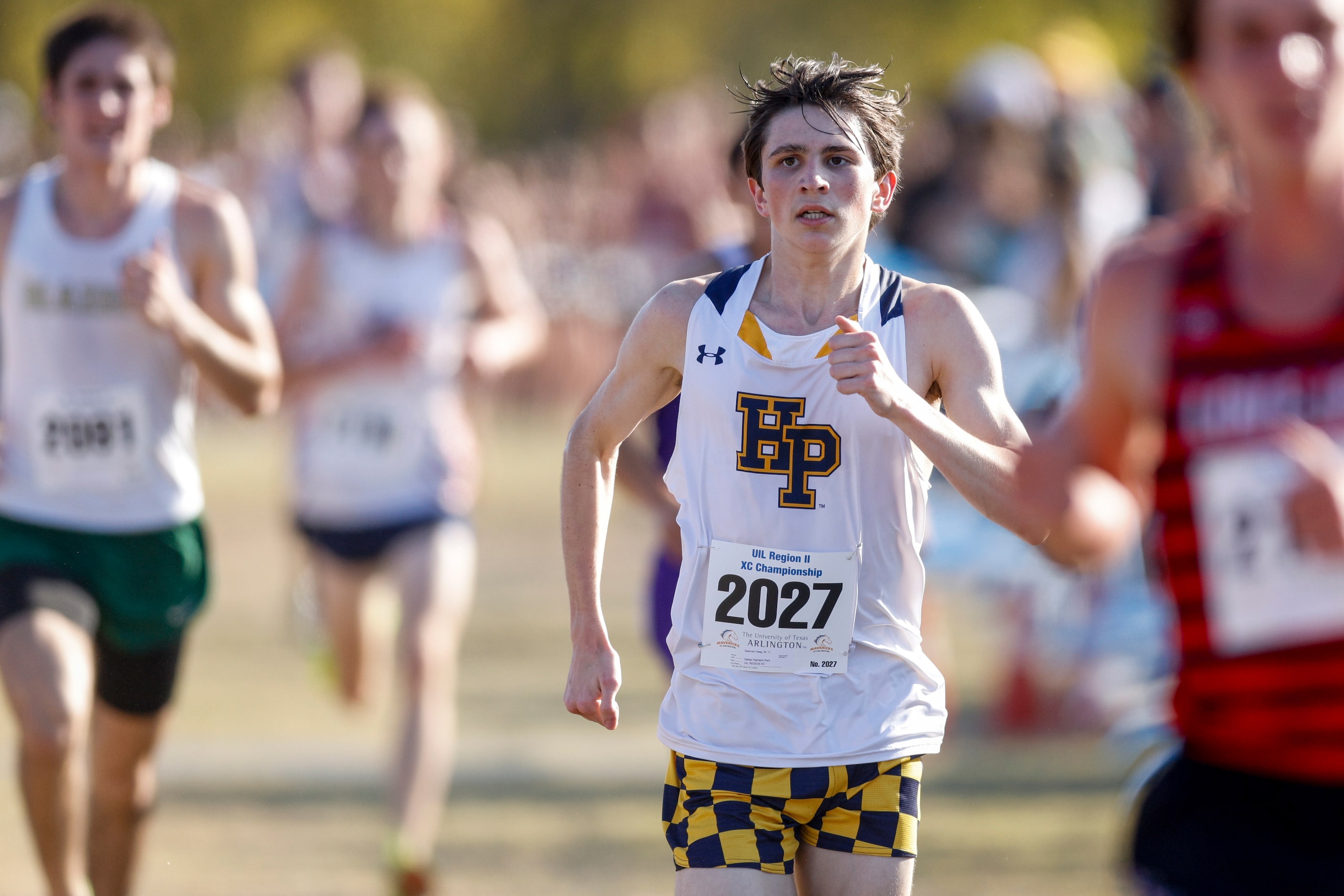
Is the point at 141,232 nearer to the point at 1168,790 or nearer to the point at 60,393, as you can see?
the point at 60,393

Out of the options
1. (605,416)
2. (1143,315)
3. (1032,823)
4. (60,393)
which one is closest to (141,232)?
(60,393)

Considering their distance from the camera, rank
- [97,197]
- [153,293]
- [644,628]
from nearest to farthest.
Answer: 1. [153,293]
2. [97,197]
3. [644,628]

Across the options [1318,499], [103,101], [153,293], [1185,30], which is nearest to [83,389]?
[153,293]

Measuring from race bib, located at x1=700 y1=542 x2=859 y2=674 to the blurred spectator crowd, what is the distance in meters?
0.59

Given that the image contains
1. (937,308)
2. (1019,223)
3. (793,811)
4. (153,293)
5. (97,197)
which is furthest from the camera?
(1019,223)

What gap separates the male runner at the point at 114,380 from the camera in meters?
4.79

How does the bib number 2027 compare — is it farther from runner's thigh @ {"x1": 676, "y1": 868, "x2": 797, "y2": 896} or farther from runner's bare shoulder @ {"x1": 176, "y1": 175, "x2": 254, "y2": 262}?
runner's bare shoulder @ {"x1": 176, "y1": 175, "x2": 254, "y2": 262}

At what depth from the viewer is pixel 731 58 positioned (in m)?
45.4

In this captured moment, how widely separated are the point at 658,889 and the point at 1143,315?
3907mm

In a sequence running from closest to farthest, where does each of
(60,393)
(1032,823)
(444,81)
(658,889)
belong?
(60,393) → (658,889) → (1032,823) → (444,81)

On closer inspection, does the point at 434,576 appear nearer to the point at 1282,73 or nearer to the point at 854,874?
the point at 854,874

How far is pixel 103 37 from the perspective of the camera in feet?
16.1

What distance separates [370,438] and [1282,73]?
4908 mm

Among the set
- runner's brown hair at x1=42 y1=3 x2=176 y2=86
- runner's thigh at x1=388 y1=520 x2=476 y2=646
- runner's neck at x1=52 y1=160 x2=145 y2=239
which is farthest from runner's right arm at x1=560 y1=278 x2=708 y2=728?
runner's thigh at x1=388 y1=520 x2=476 y2=646
